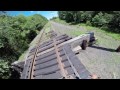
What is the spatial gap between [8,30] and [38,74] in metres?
6.13

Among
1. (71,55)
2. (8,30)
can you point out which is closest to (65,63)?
(71,55)

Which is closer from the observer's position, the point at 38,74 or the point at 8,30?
the point at 38,74

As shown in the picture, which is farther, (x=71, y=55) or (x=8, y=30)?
(x=8, y=30)
